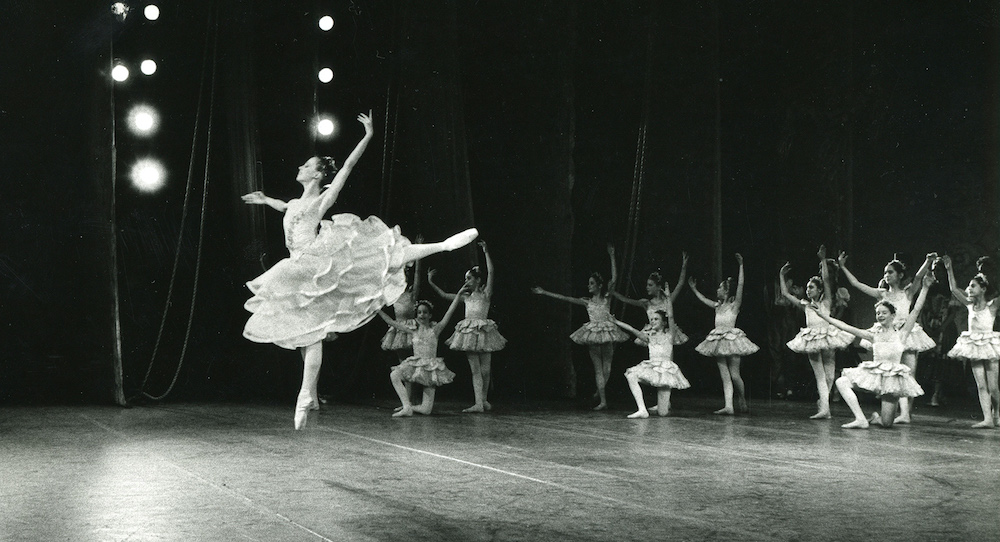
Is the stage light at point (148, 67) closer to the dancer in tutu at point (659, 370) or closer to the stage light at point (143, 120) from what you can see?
the stage light at point (143, 120)

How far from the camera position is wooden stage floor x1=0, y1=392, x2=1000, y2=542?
3.34 metres

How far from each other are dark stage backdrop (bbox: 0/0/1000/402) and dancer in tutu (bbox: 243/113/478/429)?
3371mm

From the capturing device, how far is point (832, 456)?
504cm

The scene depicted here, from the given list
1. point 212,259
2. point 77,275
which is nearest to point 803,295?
point 212,259

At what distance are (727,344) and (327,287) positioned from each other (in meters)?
3.56

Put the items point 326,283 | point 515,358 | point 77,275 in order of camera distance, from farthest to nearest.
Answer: point 515,358 < point 77,275 < point 326,283

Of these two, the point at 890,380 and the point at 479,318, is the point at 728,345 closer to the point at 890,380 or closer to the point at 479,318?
the point at 890,380

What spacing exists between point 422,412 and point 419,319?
27.8 inches

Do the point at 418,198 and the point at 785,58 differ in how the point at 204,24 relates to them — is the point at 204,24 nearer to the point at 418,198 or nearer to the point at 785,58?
the point at 418,198

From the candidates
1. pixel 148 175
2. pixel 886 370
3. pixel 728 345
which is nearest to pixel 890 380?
pixel 886 370

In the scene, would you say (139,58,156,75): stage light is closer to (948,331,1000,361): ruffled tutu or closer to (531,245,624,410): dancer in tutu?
(531,245,624,410): dancer in tutu

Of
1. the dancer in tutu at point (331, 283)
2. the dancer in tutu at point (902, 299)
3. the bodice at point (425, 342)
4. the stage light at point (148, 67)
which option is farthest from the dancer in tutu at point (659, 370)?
the stage light at point (148, 67)

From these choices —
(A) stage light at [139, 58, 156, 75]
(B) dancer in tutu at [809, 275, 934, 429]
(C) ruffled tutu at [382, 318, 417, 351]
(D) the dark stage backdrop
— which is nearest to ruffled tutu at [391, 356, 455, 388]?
(C) ruffled tutu at [382, 318, 417, 351]

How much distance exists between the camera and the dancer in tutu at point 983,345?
20.6 ft
